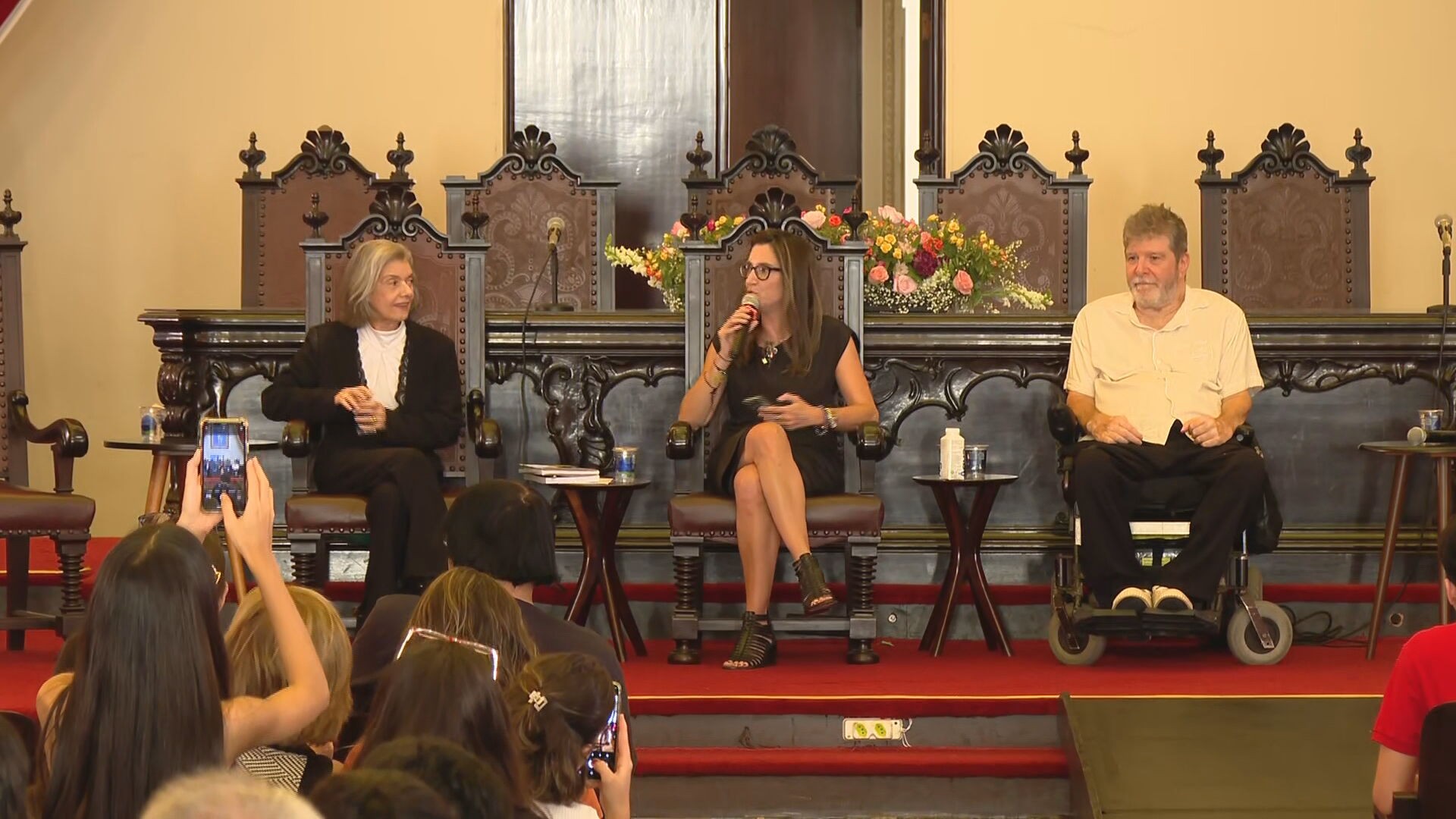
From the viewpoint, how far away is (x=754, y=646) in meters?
4.55

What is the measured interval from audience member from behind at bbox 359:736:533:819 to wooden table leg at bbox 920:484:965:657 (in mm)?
3421

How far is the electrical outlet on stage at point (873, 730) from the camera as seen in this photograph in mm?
4012

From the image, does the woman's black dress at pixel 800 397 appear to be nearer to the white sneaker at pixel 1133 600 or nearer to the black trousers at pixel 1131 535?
the black trousers at pixel 1131 535

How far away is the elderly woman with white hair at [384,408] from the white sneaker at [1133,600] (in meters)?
1.73

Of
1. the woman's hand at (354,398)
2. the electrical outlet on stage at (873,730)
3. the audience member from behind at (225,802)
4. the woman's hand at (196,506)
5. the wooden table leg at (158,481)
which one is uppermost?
the woman's hand at (354,398)

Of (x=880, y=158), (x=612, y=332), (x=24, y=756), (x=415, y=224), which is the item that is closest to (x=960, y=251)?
(x=612, y=332)

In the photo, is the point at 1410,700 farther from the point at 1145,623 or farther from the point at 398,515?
the point at 398,515

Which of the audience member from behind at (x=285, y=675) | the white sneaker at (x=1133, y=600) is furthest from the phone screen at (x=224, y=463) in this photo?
the white sneaker at (x=1133, y=600)

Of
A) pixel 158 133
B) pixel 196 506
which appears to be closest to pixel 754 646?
pixel 196 506

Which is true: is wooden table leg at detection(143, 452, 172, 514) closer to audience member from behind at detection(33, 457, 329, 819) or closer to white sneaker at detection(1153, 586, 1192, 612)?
white sneaker at detection(1153, 586, 1192, 612)

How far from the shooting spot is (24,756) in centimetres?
147

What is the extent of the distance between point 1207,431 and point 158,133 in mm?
5224

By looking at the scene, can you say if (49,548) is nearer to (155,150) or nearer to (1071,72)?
(155,150)

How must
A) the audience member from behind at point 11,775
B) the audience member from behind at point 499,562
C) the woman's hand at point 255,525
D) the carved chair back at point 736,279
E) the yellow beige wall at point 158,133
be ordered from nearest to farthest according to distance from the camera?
1. the audience member from behind at point 11,775
2. the woman's hand at point 255,525
3. the audience member from behind at point 499,562
4. the carved chair back at point 736,279
5. the yellow beige wall at point 158,133
